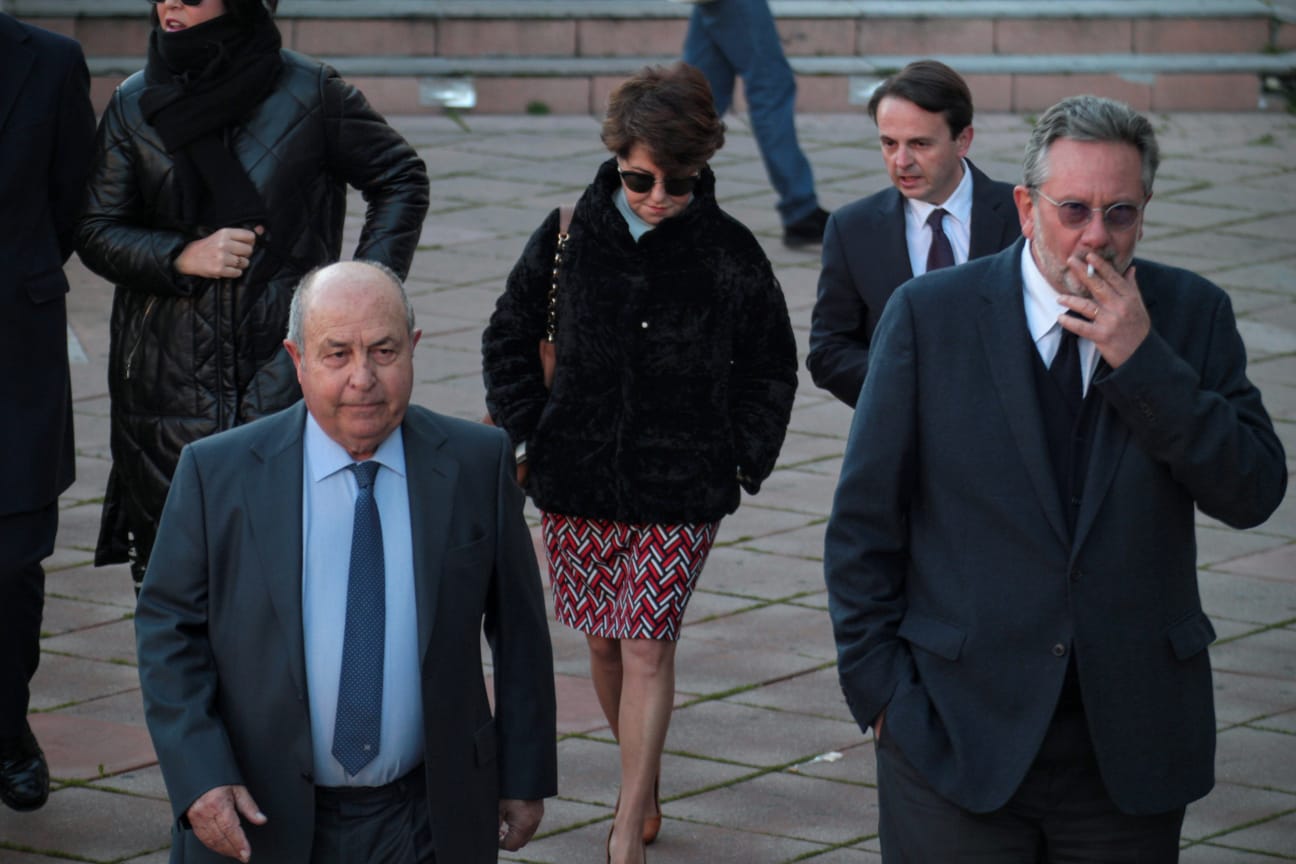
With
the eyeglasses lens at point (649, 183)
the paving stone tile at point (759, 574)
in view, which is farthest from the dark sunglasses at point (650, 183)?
the paving stone tile at point (759, 574)

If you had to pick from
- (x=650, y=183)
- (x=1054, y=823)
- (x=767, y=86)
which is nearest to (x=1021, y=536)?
(x=1054, y=823)

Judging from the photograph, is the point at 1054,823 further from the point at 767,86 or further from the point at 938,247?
the point at 767,86

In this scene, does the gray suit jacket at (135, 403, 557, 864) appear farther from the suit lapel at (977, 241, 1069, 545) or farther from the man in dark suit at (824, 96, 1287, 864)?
the suit lapel at (977, 241, 1069, 545)

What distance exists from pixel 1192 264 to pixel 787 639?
18.9ft

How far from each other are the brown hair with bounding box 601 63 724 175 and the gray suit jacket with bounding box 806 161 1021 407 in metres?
0.49

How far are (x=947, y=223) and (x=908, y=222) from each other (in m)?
0.11

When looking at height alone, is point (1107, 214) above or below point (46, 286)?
above

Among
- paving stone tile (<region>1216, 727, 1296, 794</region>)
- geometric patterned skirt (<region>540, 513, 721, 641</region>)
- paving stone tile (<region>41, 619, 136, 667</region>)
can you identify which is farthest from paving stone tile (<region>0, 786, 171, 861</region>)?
paving stone tile (<region>1216, 727, 1296, 794</region>)

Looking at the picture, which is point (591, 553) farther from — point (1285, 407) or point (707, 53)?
point (707, 53)

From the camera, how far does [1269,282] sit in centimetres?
1192

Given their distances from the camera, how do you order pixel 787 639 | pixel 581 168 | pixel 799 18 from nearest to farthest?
pixel 787 639 < pixel 581 168 < pixel 799 18

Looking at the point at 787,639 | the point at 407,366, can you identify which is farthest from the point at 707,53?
the point at 407,366

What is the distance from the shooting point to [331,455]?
3.90 meters

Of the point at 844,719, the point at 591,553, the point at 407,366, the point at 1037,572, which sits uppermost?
the point at 407,366
